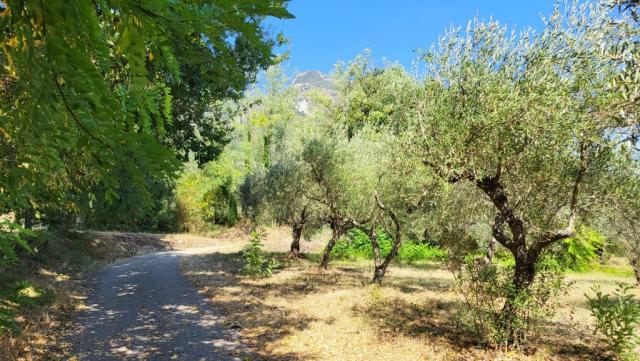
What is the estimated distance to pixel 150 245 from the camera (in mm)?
32906

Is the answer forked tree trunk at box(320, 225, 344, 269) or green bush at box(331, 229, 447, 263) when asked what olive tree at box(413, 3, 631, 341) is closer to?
forked tree trunk at box(320, 225, 344, 269)

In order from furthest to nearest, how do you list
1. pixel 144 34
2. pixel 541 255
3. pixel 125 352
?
pixel 541 255, pixel 125 352, pixel 144 34

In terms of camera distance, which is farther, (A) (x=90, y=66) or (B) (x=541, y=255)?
(B) (x=541, y=255)

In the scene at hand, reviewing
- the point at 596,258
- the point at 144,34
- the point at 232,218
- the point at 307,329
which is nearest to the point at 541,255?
the point at 307,329

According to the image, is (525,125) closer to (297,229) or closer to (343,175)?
(343,175)

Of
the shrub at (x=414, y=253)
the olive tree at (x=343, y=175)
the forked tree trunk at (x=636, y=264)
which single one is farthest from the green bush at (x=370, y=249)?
→ the forked tree trunk at (x=636, y=264)

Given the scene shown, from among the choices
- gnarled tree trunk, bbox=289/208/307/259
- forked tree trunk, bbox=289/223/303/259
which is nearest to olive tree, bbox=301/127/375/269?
gnarled tree trunk, bbox=289/208/307/259

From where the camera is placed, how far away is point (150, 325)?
36.2 feet

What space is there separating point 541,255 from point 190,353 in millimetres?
8744

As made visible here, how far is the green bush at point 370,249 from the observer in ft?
109

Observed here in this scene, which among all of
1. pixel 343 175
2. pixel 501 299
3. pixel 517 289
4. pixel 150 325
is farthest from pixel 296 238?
pixel 517 289

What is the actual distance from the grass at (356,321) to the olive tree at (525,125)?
69.5 inches

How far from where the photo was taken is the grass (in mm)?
9594

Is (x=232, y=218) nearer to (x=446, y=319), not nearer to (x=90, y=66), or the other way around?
(x=446, y=319)
